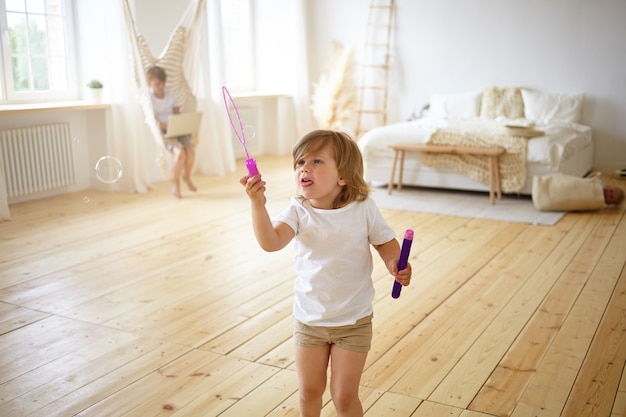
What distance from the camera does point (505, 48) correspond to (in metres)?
7.13

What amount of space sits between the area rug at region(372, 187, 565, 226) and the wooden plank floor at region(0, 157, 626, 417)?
24 centimetres

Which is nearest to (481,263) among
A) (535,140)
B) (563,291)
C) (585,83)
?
(563,291)

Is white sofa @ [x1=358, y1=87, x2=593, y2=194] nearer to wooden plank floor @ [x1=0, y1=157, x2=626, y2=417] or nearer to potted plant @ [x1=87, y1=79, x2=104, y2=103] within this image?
wooden plank floor @ [x1=0, y1=157, x2=626, y2=417]

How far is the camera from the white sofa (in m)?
5.22

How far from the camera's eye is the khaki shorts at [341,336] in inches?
62.2

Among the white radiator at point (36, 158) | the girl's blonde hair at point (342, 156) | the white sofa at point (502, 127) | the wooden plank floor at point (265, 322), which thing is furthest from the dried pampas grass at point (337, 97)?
the girl's blonde hair at point (342, 156)

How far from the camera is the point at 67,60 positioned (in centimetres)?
557

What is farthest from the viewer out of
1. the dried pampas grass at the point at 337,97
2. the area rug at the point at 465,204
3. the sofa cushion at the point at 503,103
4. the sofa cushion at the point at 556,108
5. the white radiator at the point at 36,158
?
the dried pampas grass at the point at 337,97

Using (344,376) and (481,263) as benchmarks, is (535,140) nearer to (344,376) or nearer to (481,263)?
(481,263)

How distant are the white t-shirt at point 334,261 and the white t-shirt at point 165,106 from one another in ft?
12.6

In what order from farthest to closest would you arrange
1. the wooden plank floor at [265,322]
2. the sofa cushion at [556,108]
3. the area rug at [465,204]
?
1. the sofa cushion at [556,108]
2. the area rug at [465,204]
3. the wooden plank floor at [265,322]

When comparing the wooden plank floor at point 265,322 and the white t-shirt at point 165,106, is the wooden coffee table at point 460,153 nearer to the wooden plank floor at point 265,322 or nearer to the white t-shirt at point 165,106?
the wooden plank floor at point 265,322

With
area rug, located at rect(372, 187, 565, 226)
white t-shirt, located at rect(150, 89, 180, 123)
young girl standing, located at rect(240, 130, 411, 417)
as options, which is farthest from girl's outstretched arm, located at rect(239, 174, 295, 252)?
white t-shirt, located at rect(150, 89, 180, 123)

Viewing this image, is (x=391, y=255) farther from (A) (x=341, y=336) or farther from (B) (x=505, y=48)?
(B) (x=505, y=48)
